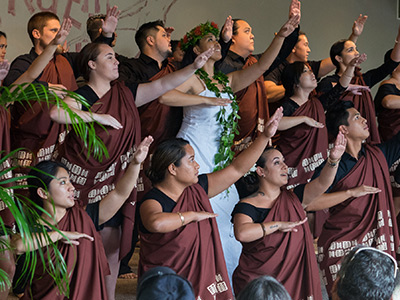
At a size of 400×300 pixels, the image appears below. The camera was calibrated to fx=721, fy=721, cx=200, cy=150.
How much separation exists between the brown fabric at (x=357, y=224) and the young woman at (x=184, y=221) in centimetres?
81

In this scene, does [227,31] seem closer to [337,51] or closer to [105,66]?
[105,66]

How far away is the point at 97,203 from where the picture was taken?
3291 mm

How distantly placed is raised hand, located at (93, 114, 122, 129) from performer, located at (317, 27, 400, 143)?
194 centimetres

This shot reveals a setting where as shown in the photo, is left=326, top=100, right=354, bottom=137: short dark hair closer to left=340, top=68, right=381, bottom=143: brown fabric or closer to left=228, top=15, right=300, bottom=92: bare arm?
left=340, top=68, right=381, bottom=143: brown fabric

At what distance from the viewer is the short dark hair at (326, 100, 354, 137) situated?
4277 mm

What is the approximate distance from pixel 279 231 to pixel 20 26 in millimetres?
2613

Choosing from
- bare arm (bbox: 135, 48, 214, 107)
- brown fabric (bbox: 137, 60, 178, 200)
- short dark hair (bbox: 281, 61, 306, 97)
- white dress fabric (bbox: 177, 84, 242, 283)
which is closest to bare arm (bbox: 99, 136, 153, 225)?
bare arm (bbox: 135, 48, 214, 107)

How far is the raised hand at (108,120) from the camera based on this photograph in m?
3.38

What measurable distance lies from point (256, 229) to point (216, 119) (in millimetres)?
797

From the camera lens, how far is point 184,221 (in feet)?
10.4

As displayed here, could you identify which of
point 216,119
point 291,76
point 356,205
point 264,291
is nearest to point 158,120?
point 216,119

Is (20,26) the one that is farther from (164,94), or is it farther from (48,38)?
(164,94)

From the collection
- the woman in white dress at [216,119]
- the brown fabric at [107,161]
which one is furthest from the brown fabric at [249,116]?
the brown fabric at [107,161]

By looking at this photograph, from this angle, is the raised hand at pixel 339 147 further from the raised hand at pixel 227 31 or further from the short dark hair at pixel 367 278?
the short dark hair at pixel 367 278
